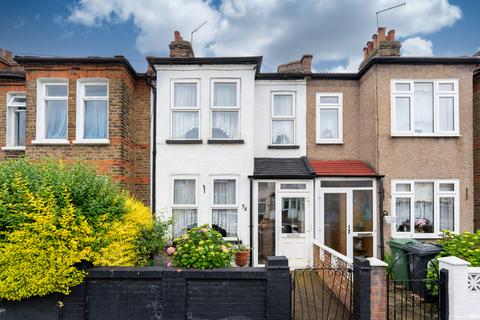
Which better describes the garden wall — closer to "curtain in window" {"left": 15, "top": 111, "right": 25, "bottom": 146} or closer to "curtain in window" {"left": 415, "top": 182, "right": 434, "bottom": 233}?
"curtain in window" {"left": 415, "top": 182, "right": 434, "bottom": 233}

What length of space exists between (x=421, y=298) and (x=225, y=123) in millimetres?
6808

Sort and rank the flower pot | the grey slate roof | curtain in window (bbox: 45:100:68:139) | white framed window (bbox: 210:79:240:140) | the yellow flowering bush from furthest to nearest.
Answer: white framed window (bbox: 210:79:240:140) < curtain in window (bbox: 45:100:68:139) < the grey slate roof < the flower pot < the yellow flowering bush

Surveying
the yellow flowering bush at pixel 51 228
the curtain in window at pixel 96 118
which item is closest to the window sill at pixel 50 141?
the curtain in window at pixel 96 118

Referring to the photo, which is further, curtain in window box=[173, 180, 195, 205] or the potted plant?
curtain in window box=[173, 180, 195, 205]

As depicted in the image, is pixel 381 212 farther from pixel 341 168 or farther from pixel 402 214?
pixel 341 168

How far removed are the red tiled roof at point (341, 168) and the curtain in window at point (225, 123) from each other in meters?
2.90

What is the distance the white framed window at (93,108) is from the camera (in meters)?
8.61

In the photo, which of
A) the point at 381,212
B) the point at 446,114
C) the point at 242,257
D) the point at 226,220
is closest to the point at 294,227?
the point at 242,257

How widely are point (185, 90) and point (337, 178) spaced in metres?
5.61

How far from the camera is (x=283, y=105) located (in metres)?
9.80

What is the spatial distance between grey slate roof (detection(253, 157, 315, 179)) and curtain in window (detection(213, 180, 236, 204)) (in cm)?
88

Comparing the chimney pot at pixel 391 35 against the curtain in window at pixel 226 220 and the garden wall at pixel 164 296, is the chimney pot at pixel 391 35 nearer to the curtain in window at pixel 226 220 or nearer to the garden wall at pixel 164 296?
the curtain in window at pixel 226 220

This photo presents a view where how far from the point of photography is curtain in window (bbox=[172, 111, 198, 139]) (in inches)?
354

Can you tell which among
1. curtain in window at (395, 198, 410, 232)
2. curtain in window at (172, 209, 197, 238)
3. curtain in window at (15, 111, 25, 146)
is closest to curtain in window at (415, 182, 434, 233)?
curtain in window at (395, 198, 410, 232)
